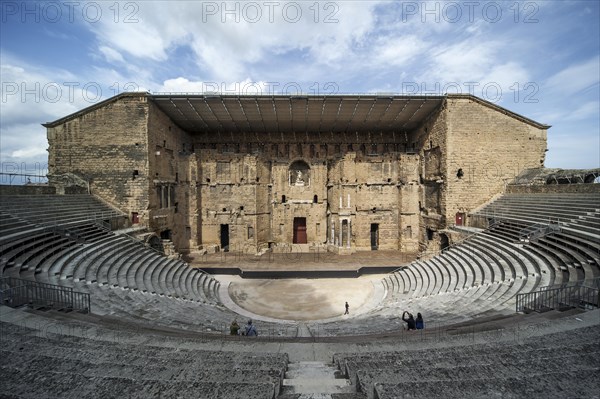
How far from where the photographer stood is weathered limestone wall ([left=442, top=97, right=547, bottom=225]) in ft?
80.8

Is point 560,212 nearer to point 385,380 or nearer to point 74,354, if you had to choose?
point 385,380

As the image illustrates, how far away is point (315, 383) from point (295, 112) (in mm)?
26297

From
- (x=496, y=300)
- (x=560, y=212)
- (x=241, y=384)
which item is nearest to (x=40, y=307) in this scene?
(x=241, y=384)

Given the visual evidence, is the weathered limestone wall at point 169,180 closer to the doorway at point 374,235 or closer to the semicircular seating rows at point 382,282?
the semicircular seating rows at point 382,282

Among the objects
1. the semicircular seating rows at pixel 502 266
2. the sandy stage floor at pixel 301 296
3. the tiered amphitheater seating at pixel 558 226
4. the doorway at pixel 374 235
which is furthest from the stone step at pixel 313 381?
the doorway at pixel 374 235

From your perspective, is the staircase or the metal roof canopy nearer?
the staircase

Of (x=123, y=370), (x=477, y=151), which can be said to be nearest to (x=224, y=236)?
(x=477, y=151)

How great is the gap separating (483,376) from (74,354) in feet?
20.2

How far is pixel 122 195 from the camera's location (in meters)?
23.8

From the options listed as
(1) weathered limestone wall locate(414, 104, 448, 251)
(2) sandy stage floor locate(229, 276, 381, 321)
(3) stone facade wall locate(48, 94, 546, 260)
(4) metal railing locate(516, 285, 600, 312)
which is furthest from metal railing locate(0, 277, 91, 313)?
(1) weathered limestone wall locate(414, 104, 448, 251)

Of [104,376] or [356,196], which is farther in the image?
[356,196]

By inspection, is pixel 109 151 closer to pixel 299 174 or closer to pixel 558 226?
pixel 299 174

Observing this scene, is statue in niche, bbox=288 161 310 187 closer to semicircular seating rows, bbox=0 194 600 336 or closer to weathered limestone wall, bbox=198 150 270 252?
weathered limestone wall, bbox=198 150 270 252

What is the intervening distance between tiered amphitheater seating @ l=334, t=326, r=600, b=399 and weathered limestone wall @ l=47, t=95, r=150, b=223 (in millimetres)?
23915
